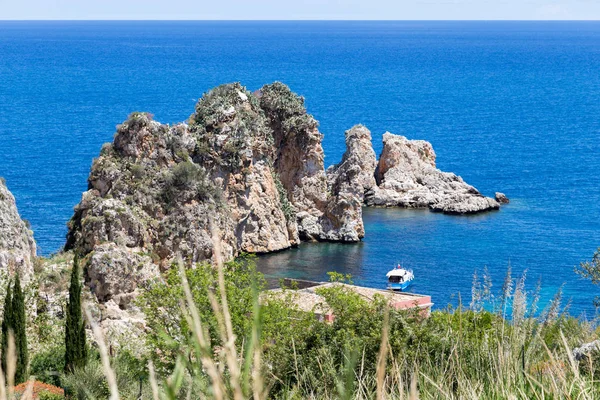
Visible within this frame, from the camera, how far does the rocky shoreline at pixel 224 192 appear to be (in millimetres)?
37156

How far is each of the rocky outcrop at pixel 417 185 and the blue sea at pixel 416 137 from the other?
1443 millimetres

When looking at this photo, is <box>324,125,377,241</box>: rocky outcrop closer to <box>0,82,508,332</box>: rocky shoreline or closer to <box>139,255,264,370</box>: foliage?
<box>0,82,508,332</box>: rocky shoreline

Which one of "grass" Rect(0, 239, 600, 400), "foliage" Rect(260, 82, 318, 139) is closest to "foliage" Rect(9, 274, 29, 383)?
"grass" Rect(0, 239, 600, 400)

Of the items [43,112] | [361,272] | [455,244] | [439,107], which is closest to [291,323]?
[361,272]

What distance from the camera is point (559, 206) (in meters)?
73.8

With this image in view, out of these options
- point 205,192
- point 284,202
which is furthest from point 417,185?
point 205,192

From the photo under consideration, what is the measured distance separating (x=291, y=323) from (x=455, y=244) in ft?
122

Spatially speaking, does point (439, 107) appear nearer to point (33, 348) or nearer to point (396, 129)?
point (396, 129)

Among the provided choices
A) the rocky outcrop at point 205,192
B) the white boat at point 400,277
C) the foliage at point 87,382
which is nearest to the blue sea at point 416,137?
the white boat at point 400,277

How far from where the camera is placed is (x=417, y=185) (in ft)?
245

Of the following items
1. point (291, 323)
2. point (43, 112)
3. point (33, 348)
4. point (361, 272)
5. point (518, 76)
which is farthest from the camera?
point (518, 76)

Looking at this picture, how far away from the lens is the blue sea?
186ft

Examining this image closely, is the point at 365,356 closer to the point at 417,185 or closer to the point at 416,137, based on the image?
the point at 417,185

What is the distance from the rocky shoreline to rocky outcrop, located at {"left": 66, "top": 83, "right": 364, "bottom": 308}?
6 centimetres
